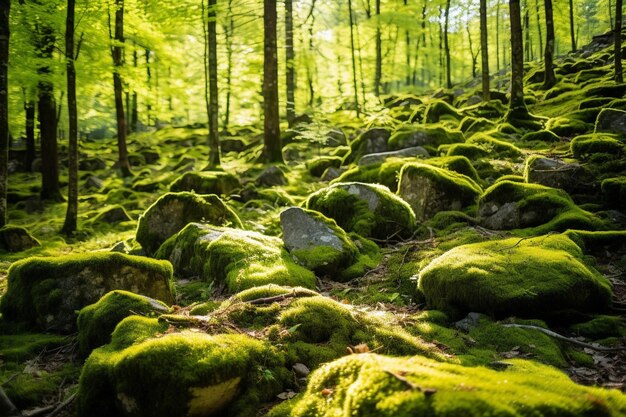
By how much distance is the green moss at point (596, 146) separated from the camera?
8.86 m

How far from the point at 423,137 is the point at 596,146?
5.15 meters

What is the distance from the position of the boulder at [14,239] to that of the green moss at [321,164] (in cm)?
905

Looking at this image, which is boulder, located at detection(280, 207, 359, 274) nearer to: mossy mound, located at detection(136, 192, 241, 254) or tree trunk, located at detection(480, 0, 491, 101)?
mossy mound, located at detection(136, 192, 241, 254)

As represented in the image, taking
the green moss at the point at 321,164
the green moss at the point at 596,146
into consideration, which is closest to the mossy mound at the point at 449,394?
the green moss at the point at 596,146

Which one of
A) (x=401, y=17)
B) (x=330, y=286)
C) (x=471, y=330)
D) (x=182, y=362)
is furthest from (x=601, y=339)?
(x=401, y=17)

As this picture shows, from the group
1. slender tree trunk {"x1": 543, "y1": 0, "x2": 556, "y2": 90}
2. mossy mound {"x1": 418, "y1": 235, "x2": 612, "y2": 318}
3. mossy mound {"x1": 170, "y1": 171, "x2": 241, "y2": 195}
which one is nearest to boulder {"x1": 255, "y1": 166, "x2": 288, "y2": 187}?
mossy mound {"x1": 170, "y1": 171, "x2": 241, "y2": 195}

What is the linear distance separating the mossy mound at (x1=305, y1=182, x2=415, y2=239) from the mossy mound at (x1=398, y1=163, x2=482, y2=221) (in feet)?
1.58

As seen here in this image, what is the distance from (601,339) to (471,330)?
123 cm

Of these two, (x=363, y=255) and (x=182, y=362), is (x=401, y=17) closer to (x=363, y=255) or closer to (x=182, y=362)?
(x=363, y=255)

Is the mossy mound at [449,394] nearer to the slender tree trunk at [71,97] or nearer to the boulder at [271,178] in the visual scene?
the slender tree trunk at [71,97]

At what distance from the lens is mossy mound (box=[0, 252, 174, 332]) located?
4.96m

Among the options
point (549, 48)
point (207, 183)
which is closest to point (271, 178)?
point (207, 183)

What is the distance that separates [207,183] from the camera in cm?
1265

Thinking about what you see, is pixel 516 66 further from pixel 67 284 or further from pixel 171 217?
pixel 67 284
